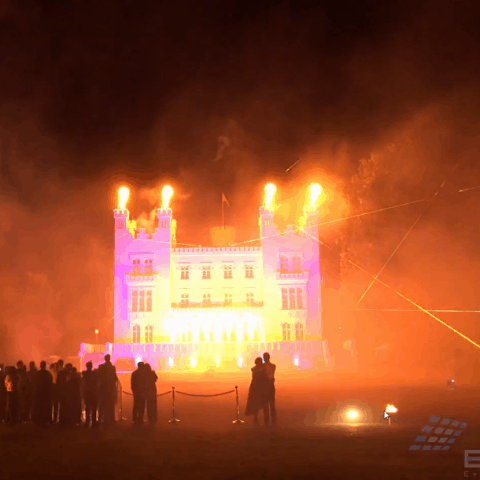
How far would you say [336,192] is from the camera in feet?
137

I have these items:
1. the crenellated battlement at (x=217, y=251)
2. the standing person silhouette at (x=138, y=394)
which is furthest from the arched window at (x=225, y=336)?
the standing person silhouette at (x=138, y=394)

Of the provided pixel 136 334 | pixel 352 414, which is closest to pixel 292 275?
pixel 136 334

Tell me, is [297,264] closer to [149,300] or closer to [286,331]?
[286,331]

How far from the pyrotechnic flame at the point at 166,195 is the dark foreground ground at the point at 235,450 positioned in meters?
29.4

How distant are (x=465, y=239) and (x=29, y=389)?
2155 centimetres

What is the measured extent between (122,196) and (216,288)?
10326 millimetres

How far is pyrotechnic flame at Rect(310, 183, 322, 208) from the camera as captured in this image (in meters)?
42.7

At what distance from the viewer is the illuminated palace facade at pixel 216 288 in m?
42.3

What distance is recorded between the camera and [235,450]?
34.5 ft

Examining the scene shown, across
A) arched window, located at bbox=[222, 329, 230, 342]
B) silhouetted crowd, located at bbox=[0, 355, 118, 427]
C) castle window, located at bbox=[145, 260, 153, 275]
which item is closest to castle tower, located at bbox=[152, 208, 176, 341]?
castle window, located at bbox=[145, 260, 153, 275]

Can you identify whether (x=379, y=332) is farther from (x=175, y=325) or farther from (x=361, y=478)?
(x=361, y=478)

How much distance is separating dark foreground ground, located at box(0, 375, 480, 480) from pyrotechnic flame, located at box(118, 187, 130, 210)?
2972 centimetres

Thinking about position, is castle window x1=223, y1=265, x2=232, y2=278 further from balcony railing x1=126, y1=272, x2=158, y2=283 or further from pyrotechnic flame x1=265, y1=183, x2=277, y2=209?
pyrotechnic flame x1=265, y1=183, x2=277, y2=209

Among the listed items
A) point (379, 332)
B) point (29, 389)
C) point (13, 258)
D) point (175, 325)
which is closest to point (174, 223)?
point (175, 325)
